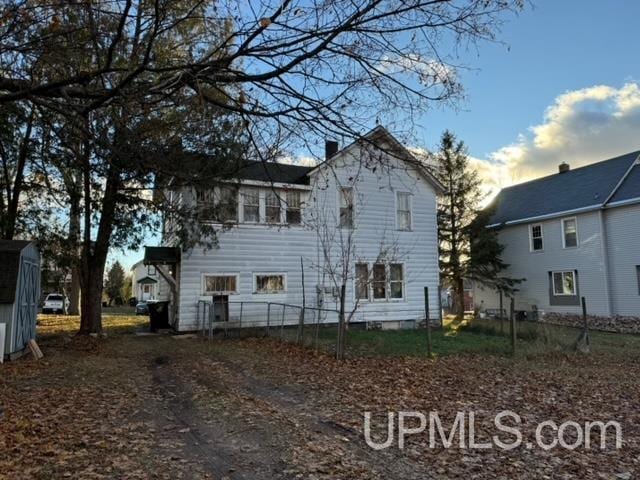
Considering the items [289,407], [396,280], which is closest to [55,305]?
[396,280]

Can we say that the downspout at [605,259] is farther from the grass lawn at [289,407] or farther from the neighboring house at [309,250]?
the grass lawn at [289,407]

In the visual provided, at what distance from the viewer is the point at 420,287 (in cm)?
1948

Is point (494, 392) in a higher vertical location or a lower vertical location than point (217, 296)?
lower

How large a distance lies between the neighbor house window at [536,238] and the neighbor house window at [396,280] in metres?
9.85

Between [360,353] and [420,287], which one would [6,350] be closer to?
[360,353]

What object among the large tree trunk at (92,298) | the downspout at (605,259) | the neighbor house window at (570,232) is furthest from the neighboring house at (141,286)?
the downspout at (605,259)

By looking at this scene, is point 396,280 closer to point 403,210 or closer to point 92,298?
point 403,210

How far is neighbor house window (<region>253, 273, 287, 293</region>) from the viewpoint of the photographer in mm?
16767

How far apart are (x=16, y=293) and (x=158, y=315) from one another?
21.4ft

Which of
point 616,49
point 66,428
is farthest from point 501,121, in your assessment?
point 66,428

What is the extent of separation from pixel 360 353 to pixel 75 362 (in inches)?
262

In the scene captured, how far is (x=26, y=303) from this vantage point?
11758mm

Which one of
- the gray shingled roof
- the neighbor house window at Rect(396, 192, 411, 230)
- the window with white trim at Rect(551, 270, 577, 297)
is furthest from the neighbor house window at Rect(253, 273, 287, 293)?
the window with white trim at Rect(551, 270, 577, 297)

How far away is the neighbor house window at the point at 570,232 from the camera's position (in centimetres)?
2244
